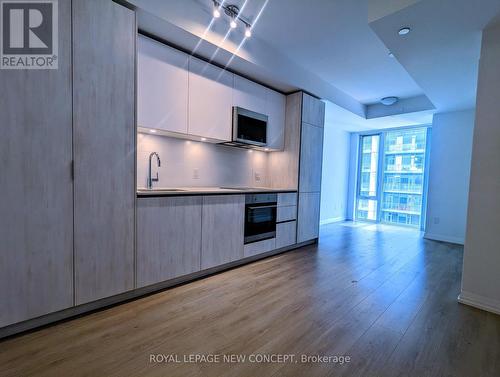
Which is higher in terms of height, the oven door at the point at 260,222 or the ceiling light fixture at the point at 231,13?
the ceiling light fixture at the point at 231,13

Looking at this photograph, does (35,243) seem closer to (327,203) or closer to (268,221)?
(268,221)

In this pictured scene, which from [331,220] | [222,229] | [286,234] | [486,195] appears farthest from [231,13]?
[331,220]

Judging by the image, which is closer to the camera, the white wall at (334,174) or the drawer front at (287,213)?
the drawer front at (287,213)

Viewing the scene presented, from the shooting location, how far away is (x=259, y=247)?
336cm

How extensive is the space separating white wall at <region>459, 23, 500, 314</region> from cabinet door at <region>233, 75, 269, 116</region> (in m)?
2.38

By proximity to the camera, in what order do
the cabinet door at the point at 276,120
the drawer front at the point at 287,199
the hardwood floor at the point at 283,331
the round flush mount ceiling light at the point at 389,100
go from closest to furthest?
1. the hardwood floor at the point at 283,331
2. the drawer front at the point at 287,199
3. the cabinet door at the point at 276,120
4. the round flush mount ceiling light at the point at 389,100

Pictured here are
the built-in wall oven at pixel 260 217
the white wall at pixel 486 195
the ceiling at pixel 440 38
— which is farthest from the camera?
the built-in wall oven at pixel 260 217

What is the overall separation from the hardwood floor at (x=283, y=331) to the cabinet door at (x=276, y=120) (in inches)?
77.4

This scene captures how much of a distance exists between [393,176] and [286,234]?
13.9 ft

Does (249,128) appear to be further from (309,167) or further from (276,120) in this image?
(309,167)

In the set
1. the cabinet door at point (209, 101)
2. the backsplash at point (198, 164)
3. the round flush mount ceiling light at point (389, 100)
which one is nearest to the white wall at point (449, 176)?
the round flush mount ceiling light at point (389, 100)

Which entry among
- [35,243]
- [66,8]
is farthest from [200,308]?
[66,8]

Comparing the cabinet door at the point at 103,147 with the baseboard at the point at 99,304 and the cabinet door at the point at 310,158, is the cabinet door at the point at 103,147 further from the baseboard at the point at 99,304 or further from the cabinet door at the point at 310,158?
the cabinet door at the point at 310,158

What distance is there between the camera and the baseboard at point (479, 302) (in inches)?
87.6
